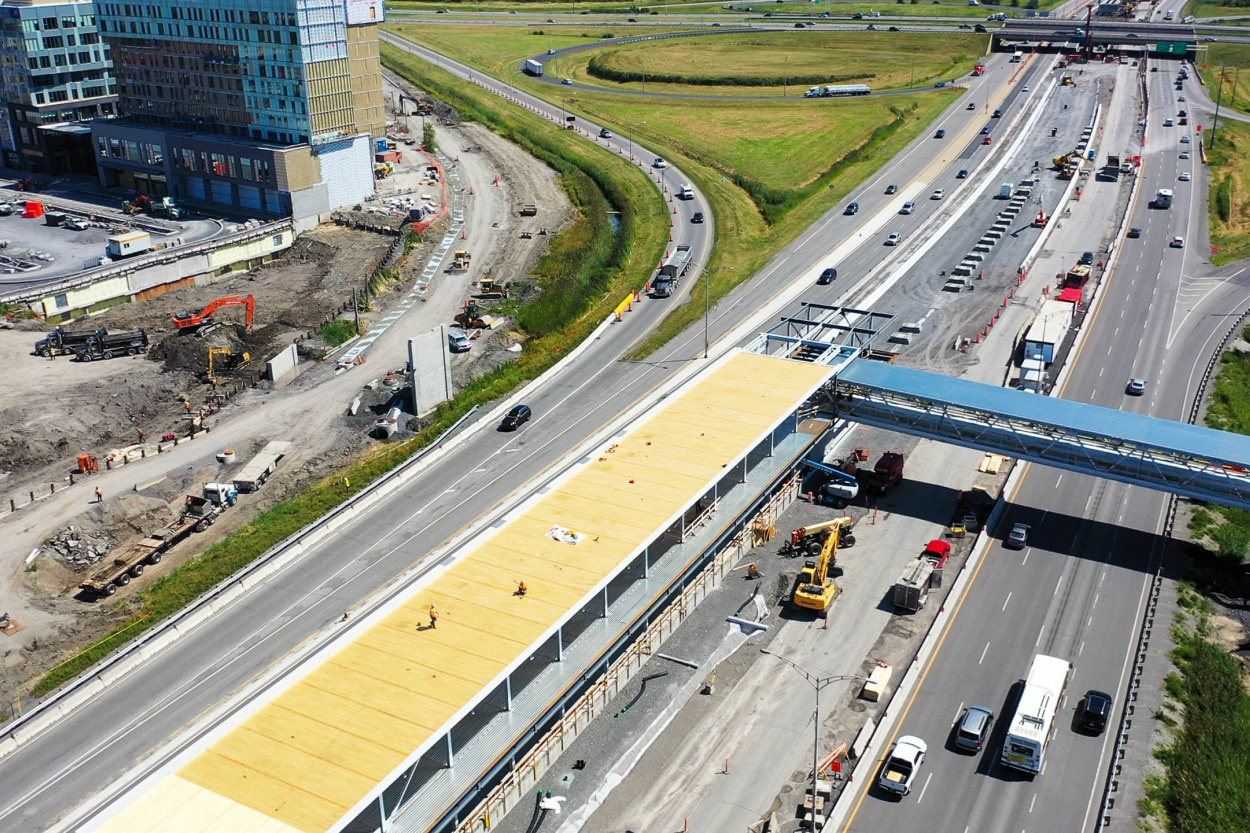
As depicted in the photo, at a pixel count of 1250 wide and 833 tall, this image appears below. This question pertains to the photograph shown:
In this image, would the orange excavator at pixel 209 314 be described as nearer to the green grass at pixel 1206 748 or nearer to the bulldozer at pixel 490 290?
the bulldozer at pixel 490 290

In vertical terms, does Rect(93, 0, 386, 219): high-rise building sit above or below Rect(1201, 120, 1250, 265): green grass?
above

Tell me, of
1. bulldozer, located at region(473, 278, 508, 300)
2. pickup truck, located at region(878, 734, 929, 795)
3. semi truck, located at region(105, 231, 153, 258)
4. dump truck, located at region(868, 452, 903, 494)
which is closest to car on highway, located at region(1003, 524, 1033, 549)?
dump truck, located at region(868, 452, 903, 494)

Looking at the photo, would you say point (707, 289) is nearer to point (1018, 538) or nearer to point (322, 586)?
point (1018, 538)

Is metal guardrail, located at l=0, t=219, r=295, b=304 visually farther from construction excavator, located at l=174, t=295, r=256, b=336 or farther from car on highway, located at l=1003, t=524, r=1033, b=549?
car on highway, located at l=1003, t=524, r=1033, b=549

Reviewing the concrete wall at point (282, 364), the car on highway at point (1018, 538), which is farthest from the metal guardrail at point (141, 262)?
the car on highway at point (1018, 538)

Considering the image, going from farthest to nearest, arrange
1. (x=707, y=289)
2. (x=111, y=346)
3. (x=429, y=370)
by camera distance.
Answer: (x=707, y=289)
(x=111, y=346)
(x=429, y=370)

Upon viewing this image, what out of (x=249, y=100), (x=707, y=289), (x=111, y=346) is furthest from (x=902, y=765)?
(x=249, y=100)
